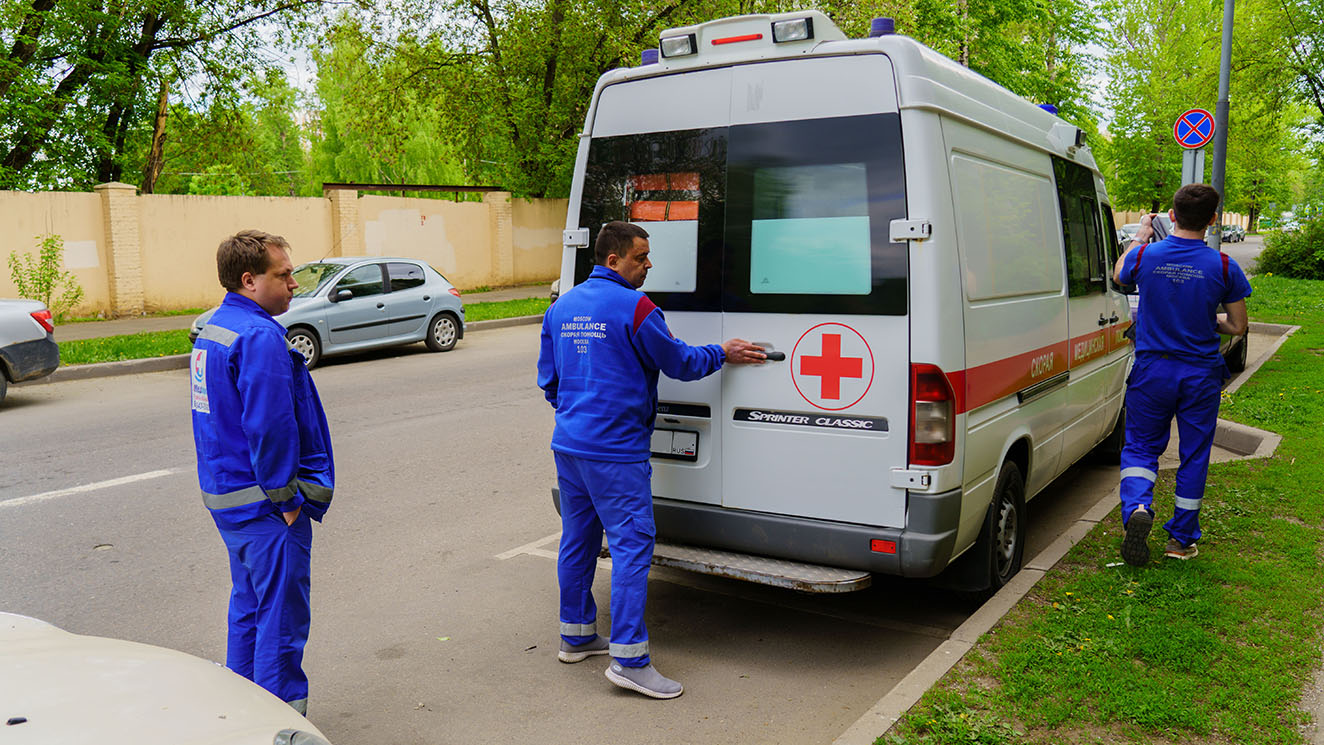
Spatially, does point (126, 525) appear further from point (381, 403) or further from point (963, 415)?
point (963, 415)

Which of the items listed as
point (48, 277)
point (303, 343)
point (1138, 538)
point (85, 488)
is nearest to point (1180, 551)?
point (1138, 538)

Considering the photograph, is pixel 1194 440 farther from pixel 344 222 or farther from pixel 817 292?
pixel 344 222

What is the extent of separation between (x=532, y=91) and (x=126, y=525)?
2184 cm

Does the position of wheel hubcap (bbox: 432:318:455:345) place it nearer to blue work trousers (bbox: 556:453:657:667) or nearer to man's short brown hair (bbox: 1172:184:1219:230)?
blue work trousers (bbox: 556:453:657:667)

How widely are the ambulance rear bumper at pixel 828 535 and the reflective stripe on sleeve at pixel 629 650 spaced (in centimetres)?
67

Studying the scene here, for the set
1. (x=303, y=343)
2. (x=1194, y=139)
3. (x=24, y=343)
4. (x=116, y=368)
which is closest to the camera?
(x=24, y=343)

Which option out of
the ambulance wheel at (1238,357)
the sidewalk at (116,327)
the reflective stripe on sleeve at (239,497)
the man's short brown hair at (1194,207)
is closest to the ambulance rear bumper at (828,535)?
the reflective stripe on sleeve at (239,497)

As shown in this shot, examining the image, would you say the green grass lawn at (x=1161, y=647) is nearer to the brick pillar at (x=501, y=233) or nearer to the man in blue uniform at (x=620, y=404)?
the man in blue uniform at (x=620, y=404)

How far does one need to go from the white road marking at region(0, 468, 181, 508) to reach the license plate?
467 cm

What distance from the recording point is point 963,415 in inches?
165

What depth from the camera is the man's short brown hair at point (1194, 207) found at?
16.9 ft

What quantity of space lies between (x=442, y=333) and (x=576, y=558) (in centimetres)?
1166

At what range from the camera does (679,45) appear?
460 centimetres

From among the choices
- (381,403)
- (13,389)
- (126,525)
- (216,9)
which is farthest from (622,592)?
(216,9)
